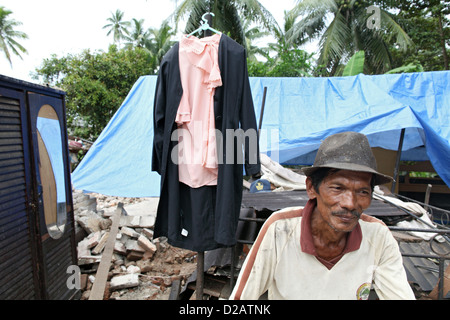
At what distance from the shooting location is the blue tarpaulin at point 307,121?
14.0 feet

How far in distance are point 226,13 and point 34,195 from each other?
1229cm

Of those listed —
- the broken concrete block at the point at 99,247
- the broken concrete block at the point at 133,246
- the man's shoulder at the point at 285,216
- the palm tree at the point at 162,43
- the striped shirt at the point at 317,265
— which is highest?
the palm tree at the point at 162,43

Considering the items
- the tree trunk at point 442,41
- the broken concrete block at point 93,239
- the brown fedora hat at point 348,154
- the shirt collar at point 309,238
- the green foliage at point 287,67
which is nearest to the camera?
the brown fedora hat at point 348,154

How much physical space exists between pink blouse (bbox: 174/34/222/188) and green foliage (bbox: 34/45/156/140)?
31.0ft

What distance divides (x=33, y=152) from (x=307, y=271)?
82.6 inches

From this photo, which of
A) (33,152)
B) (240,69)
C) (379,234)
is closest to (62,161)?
(33,152)

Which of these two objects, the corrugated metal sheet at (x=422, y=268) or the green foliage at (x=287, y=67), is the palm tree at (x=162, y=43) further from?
the corrugated metal sheet at (x=422, y=268)

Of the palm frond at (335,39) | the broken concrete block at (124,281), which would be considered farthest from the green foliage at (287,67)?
the broken concrete block at (124,281)

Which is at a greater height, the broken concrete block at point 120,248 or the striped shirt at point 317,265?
the striped shirt at point 317,265

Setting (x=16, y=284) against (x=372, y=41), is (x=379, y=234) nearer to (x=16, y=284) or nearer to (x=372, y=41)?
(x=16, y=284)

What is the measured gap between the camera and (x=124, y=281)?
3.10 metres

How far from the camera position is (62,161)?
2609 mm

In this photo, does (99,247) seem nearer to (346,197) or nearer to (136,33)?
A: (346,197)

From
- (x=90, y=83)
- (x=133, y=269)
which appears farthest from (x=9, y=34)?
A: (x=133, y=269)
